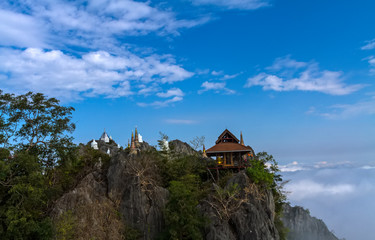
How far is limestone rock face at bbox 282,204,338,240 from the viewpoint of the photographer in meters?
80.4

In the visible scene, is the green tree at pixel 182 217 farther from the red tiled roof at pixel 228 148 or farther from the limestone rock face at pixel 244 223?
the red tiled roof at pixel 228 148

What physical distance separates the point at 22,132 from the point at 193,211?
613 inches

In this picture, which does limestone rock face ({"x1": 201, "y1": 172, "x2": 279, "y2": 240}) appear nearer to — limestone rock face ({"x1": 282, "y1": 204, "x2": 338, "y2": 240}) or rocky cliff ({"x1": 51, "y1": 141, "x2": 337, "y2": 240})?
rocky cliff ({"x1": 51, "y1": 141, "x2": 337, "y2": 240})

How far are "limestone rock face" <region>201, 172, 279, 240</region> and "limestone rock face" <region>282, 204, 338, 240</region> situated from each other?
57053mm

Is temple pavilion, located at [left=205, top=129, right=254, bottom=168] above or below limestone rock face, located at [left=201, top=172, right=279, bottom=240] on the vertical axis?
above

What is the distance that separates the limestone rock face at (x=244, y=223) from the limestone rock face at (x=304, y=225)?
57.1 meters

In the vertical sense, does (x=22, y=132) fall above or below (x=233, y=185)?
above

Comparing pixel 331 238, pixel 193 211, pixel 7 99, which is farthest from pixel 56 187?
pixel 331 238

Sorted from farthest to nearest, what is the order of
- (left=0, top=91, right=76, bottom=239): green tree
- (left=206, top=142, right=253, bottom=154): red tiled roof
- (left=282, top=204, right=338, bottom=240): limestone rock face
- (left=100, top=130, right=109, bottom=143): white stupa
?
1. (left=282, top=204, right=338, bottom=240): limestone rock face
2. (left=100, top=130, right=109, bottom=143): white stupa
3. (left=206, top=142, right=253, bottom=154): red tiled roof
4. (left=0, top=91, right=76, bottom=239): green tree

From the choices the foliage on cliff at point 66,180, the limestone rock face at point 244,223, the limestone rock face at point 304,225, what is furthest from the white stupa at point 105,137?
the limestone rock face at point 304,225

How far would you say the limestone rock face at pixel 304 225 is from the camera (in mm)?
80438

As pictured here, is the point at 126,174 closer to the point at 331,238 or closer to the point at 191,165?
the point at 191,165

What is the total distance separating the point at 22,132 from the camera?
26.4m

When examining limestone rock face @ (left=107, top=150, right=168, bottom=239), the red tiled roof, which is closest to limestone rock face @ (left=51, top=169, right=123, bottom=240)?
limestone rock face @ (left=107, top=150, right=168, bottom=239)
